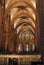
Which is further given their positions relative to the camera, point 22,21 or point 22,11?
point 22,21

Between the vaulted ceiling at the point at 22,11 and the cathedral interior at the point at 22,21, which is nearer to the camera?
the cathedral interior at the point at 22,21

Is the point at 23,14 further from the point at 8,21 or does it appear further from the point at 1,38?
the point at 1,38

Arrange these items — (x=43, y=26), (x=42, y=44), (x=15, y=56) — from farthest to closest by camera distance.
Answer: (x=15, y=56)
(x=43, y=26)
(x=42, y=44)

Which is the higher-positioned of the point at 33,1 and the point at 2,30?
the point at 33,1

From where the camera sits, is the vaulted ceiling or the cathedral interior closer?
the cathedral interior

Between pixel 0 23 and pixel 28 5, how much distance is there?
14.6 feet

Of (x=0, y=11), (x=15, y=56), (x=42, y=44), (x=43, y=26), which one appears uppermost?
(x=0, y=11)

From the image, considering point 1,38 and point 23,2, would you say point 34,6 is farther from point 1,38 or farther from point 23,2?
point 1,38

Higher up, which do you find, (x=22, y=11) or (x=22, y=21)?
(x=22, y=11)

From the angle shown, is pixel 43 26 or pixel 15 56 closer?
pixel 43 26

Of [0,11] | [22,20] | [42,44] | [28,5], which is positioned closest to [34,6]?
[28,5]

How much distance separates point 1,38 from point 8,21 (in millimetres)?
4821

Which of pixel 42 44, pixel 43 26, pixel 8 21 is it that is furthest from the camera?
pixel 8 21

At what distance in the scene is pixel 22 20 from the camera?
36750mm
